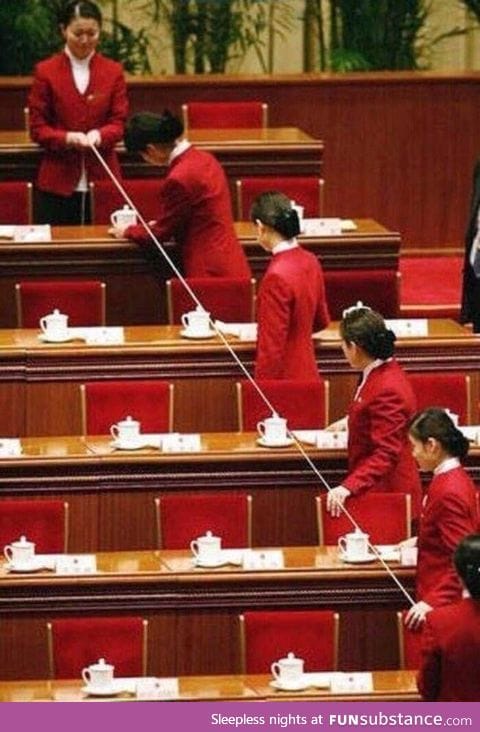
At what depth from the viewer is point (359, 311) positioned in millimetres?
8258

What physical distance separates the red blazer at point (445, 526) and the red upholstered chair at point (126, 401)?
5.05ft

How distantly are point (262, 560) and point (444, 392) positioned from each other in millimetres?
1232

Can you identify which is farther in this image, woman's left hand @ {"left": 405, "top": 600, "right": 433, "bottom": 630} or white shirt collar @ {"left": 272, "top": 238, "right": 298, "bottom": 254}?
white shirt collar @ {"left": 272, "top": 238, "right": 298, "bottom": 254}

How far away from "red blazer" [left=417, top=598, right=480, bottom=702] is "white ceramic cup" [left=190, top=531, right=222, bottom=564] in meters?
1.27

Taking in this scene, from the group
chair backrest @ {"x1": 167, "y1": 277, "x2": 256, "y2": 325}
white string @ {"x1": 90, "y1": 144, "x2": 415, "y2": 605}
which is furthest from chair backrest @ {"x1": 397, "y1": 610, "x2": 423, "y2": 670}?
chair backrest @ {"x1": 167, "y1": 277, "x2": 256, "y2": 325}

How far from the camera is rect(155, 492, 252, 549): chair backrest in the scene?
328 inches

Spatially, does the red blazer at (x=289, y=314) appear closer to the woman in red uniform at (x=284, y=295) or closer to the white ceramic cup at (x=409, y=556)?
the woman in red uniform at (x=284, y=295)

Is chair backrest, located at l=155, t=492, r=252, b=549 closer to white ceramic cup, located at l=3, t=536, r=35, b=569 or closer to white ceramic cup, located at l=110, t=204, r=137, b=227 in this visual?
white ceramic cup, located at l=3, t=536, r=35, b=569

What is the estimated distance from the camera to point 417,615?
7598 mm

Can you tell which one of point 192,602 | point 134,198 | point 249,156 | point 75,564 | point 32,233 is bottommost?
point 192,602

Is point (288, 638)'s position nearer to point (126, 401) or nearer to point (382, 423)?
point (382, 423)

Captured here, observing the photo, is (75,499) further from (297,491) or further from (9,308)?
(9,308)

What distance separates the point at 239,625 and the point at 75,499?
3.05ft

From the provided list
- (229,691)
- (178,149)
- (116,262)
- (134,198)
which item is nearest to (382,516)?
(229,691)
